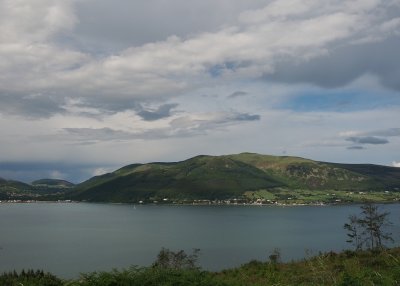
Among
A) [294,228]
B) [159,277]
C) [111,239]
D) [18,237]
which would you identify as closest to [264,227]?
[294,228]

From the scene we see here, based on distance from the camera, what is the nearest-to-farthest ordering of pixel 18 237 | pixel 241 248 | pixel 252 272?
pixel 252 272, pixel 241 248, pixel 18 237

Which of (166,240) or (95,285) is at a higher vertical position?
(95,285)

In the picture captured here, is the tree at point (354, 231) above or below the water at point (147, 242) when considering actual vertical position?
above

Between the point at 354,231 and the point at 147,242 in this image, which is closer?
the point at 354,231

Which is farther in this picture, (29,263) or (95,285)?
(29,263)

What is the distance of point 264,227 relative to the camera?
586ft

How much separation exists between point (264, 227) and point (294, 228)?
12.2 metres

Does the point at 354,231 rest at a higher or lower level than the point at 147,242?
higher

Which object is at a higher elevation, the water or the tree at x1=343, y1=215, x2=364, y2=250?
the tree at x1=343, y1=215, x2=364, y2=250

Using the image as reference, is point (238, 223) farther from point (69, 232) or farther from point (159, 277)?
point (159, 277)

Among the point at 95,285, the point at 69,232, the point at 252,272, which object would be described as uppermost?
the point at 95,285

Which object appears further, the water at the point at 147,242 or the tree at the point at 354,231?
the water at the point at 147,242

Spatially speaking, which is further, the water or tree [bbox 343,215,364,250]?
the water

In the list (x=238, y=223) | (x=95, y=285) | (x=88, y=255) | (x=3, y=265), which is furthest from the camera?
(x=238, y=223)
